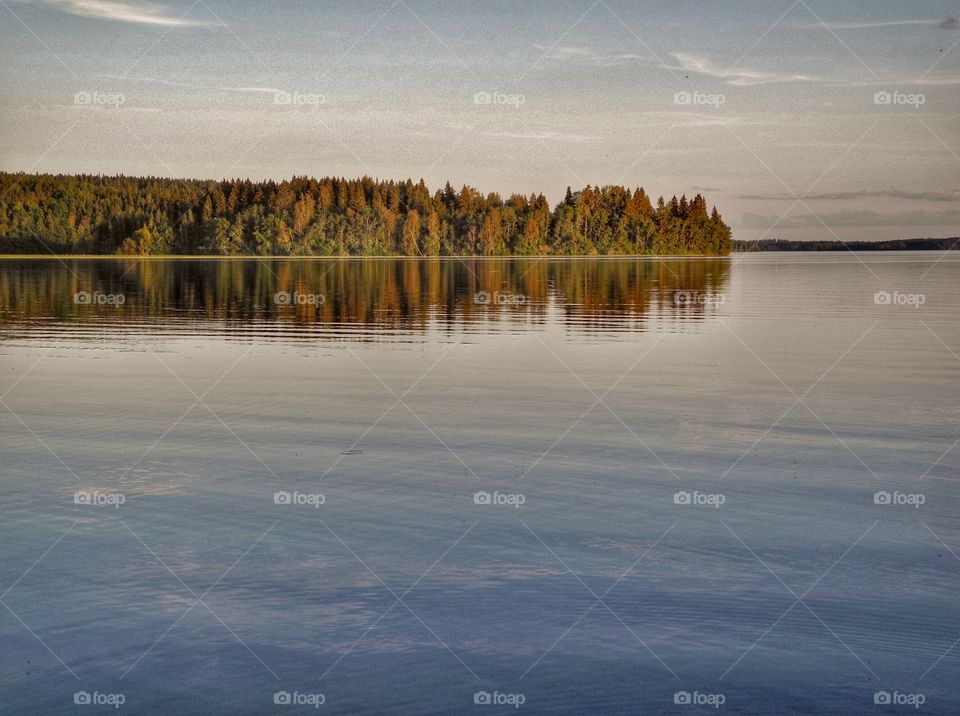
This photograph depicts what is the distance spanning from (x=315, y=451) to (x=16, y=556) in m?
6.16

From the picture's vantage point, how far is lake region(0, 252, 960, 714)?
8.36 metres

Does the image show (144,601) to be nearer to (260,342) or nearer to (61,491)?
(61,491)

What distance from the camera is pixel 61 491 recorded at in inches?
548

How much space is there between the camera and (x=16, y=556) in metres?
11.1

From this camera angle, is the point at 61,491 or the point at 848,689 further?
the point at 61,491

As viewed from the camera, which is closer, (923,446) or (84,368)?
(923,446)

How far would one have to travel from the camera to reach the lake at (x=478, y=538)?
329 inches

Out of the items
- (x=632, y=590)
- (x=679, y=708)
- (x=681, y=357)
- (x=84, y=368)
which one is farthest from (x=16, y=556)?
(x=681, y=357)

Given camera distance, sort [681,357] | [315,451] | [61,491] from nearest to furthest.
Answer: [61,491] → [315,451] → [681,357]

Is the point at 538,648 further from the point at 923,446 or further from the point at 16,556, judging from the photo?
the point at 923,446

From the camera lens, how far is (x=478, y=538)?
1192 cm

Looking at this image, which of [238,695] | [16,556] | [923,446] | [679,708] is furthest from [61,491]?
[923,446]

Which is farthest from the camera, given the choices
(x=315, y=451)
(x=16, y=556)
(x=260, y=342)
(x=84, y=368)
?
(x=260, y=342)

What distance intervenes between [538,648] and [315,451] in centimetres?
855
